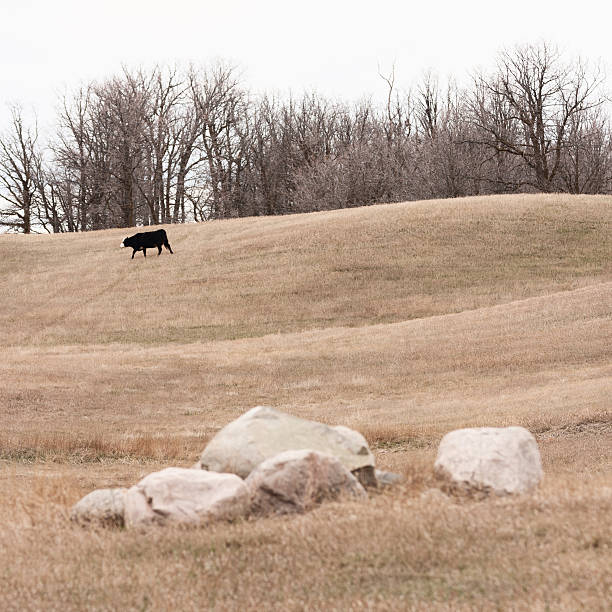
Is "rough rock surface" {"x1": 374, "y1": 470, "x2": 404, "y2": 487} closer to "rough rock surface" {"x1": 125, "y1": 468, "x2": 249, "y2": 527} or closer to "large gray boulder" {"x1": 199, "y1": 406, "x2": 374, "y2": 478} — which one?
"large gray boulder" {"x1": 199, "y1": 406, "x2": 374, "y2": 478}

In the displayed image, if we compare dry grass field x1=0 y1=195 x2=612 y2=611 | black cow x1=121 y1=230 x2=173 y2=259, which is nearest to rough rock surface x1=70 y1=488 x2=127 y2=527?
dry grass field x1=0 y1=195 x2=612 y2=611

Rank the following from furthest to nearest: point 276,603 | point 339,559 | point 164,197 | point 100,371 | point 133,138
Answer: point 164,197 < point 133,138 < point 100,371 < point 339,559 < point 276,603

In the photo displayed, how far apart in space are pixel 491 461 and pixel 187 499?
9.12ft

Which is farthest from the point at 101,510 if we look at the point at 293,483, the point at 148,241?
the point at 148,241

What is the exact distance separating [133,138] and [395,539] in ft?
228

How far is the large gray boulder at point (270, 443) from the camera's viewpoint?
7984mm

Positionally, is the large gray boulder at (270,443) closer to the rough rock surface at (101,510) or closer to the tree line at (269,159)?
the rough rock surface at (101,510)

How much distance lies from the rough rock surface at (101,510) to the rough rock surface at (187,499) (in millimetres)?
266

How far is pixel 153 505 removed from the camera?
278 inches

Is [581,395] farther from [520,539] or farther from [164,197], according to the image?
[164,197]

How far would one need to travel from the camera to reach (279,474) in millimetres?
7055

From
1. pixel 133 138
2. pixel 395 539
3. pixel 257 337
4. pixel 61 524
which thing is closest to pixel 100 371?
pixel 257 337

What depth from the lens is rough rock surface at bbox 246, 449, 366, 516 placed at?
7.04 metres

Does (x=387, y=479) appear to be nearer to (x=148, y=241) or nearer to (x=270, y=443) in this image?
(x=270, y=443)
